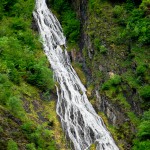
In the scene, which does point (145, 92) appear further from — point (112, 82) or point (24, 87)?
point (24, 87)

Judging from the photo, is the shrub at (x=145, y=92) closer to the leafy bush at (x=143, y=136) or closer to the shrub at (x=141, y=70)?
the shrub at (x=141, y=70)

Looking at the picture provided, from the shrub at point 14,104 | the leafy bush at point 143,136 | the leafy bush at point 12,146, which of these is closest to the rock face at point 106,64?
the leafy bush at point 143,136

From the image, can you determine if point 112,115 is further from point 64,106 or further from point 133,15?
point 133,15

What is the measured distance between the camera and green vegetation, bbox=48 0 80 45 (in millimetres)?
36750

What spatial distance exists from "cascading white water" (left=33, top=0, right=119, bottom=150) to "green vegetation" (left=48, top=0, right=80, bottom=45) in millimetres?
643

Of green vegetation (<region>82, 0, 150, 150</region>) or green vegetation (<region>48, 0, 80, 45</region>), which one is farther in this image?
green vegetation (<region>48, 0, 80, 45</region>)

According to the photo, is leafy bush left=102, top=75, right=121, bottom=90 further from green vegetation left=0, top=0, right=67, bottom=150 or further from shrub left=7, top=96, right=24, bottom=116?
shrub left=7, top=96, right=24, bottom=116

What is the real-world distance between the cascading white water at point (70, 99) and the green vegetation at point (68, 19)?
643 mm

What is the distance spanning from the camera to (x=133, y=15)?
34094mm

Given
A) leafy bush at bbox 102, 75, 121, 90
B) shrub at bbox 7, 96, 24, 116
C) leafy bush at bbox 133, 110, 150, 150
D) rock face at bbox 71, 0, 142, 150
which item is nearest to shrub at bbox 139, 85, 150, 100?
rock face at bbox 71, 0, 142, 150

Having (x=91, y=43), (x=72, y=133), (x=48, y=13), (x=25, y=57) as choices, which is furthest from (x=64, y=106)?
(x=48, y=13)

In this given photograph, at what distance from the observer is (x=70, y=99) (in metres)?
30.4

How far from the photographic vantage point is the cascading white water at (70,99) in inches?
1078

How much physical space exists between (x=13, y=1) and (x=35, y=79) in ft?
37.4
